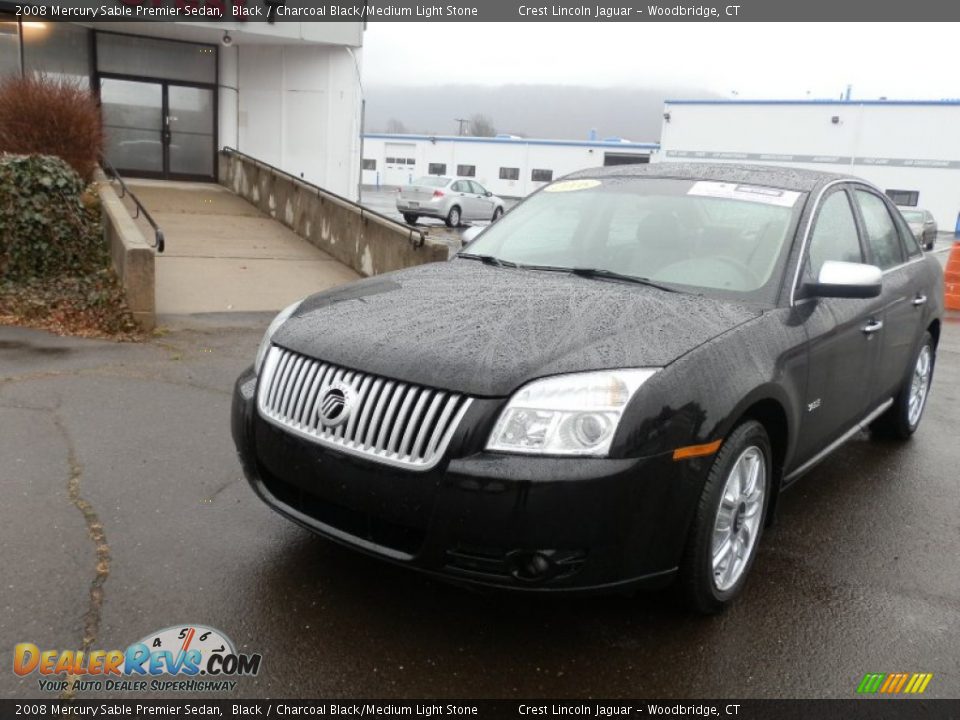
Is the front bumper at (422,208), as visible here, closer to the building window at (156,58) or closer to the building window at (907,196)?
the building window at (156,58)

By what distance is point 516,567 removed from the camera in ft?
8.68

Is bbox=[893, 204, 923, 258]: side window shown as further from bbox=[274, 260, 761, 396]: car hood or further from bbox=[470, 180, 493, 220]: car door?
bbox=[470, 180, 493, 220]: car door

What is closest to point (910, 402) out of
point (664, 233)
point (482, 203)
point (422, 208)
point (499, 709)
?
point (664, 233)

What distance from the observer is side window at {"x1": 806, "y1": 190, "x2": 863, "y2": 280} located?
382cm

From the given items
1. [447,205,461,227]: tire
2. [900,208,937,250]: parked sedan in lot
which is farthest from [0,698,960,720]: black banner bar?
[900,208,937,250]: parked sedan in lot

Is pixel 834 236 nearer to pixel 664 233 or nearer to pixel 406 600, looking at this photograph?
pixel 664 233

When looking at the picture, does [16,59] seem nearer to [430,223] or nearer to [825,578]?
[430,223]

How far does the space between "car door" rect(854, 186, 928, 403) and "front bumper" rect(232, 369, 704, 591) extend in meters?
2.25

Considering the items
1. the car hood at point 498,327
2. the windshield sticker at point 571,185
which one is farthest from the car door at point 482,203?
the car hood at point 498,327

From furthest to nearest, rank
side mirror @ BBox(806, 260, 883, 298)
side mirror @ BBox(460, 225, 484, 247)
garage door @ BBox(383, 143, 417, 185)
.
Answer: garage door @ BBox(383, 143, 417, 185)
side mirror @ BBox(460, 225, 484, 247)
side mirror @ BBox(806, 260, 883, 298)

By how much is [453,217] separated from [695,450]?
25.9 metres

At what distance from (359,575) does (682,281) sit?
6.15 feet

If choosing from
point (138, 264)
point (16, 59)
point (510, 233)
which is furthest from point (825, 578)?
point (16, 59)

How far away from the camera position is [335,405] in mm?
2869
